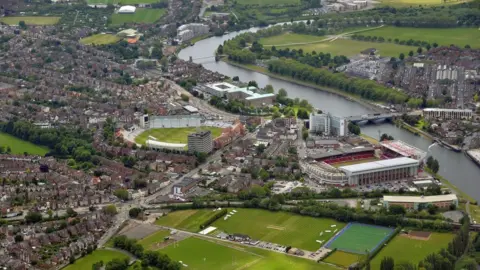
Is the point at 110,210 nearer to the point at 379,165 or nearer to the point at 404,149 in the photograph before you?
the point at 379,165

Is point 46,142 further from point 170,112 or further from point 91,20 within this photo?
point 91,20

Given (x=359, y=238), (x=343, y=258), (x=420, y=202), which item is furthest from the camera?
(x=420, y=202)

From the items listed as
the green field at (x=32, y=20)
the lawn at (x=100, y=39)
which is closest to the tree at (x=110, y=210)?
the lawn at (x=100, y=39)

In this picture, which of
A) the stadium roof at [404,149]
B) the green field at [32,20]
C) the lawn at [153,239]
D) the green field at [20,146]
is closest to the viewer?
the lawn at [153,239]

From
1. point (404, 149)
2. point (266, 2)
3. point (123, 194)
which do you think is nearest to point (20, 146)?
point (123, 194)

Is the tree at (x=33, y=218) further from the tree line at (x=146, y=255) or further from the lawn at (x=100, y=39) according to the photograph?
the lawn at (x=100, y=39)

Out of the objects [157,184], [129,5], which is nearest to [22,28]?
[129,5]
